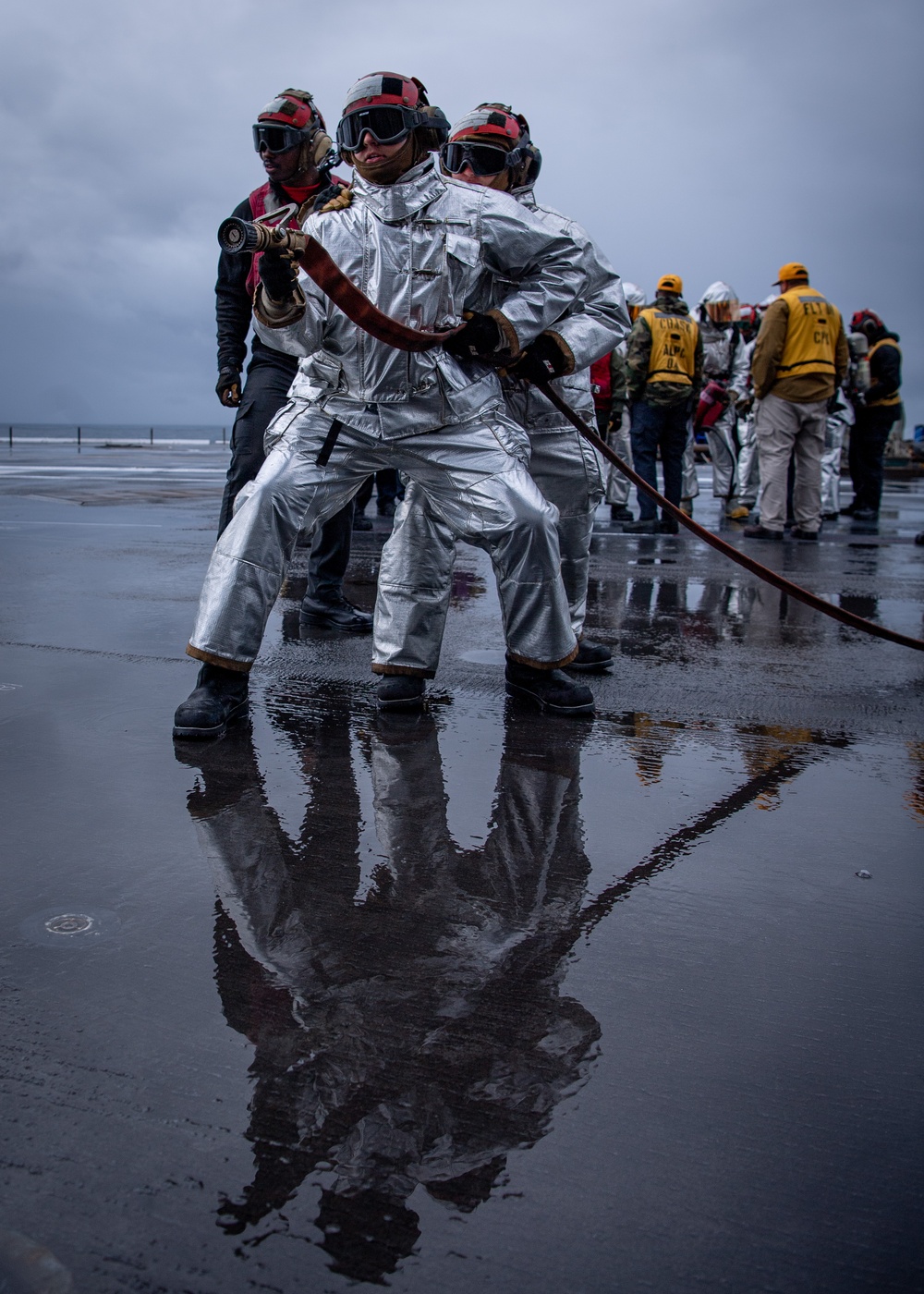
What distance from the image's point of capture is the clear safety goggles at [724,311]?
517 inches

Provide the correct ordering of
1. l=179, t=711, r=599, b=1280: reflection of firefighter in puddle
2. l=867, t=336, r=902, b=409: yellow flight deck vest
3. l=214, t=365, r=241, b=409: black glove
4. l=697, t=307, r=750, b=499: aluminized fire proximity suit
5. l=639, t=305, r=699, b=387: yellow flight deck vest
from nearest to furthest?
l=179, t=711, r=599, b=1280: reflection of firefighter in puddle
l=214, t=365, r=241, b=409: black glove
l=639, t=305, r=699, b=387: yellow flight deck vest
l=867, t=336, r=902, b=409: yellow flight deck vest
l=697, t=307, r=750, b=499: aluminized fire proximity suit

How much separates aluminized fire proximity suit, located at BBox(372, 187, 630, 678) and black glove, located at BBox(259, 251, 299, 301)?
713 mm

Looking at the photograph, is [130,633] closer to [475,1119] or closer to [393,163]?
[393,163]

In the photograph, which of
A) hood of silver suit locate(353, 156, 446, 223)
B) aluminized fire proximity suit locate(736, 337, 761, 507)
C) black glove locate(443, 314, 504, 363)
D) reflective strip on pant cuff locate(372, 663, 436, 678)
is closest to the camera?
hood of silver suit locate(353, 156, 446, 223)

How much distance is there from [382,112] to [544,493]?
1.49 metres

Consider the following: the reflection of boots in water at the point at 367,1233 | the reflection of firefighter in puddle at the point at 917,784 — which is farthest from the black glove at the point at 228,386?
the reflection of boots in water at the point at 367,1233

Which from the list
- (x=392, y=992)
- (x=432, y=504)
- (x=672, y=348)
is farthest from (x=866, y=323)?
(x=392, y=992)

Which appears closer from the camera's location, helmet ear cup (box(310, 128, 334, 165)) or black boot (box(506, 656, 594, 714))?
black boot (box(506, 656, 594, 714))

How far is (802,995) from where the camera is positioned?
6.00 ft

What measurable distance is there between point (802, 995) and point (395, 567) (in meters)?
2.28

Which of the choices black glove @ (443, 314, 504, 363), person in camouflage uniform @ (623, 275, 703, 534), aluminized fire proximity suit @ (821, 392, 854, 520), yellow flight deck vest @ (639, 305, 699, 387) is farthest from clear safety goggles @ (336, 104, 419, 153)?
aluminized fire proximity suit @ (821, 392, 854, 520)

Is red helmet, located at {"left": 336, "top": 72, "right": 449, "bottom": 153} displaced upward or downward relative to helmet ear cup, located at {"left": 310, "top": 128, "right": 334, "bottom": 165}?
downward

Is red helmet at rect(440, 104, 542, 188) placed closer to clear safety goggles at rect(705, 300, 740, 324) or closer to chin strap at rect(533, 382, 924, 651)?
chin strap at rect(533, 382, 924, 651)

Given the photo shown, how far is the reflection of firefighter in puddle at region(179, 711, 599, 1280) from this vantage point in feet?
4.50
